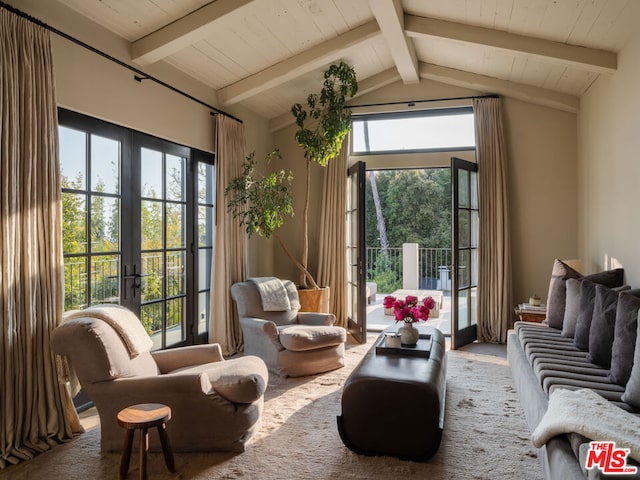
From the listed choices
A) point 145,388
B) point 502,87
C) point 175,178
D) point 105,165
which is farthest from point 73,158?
point 502,87

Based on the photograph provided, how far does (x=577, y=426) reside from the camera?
1.88 m

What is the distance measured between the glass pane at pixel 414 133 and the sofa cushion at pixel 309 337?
2.89 meters

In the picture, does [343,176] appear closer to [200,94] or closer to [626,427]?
[200,94]

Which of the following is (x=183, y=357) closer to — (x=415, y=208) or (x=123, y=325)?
(x=123, y=325)

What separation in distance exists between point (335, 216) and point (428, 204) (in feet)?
24.5

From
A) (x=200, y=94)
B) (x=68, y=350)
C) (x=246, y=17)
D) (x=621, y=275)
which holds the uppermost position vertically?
(x=246, y=17)

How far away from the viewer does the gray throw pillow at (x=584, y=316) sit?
3.15 m

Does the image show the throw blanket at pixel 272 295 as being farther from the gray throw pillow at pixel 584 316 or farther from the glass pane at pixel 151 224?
the gray throw pillow at pixel 584 316

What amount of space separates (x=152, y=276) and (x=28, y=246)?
→ 4.56ft

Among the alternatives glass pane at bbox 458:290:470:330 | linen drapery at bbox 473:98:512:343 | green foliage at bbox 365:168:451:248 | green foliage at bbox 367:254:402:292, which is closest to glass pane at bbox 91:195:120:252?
glass pane at bbox 458:290:470:330

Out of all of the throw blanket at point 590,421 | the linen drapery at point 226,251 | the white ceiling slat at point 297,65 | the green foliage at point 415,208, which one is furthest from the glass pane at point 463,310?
the green foliage at point 415,208

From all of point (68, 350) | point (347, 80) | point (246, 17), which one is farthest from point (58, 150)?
point (347, 80)

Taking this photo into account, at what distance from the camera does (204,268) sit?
4969 mm

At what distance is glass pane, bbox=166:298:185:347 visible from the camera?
434 cm
